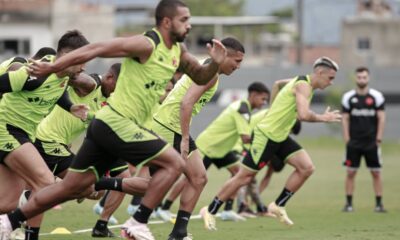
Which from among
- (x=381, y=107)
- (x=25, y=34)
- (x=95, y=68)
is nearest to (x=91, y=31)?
(x=25, y=34)

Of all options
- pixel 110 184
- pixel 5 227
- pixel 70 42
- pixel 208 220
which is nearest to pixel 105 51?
pixel 70 42

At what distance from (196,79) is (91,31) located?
202ft

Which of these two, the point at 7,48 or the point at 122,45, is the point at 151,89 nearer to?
the point at 122,45

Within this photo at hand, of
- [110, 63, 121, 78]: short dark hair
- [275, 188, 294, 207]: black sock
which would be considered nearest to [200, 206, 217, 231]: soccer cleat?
[275, 188, 294, 207]: black sock

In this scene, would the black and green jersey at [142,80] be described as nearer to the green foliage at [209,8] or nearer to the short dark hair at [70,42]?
the short dark hair at [70,42]

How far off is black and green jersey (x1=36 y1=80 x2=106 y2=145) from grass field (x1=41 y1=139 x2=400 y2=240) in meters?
1.28

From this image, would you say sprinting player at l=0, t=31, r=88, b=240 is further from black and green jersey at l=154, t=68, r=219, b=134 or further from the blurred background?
the blurred background

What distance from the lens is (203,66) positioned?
35.5 ft

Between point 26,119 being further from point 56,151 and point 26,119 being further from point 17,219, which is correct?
point 56,151

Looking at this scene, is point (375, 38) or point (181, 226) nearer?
point (181, 226)

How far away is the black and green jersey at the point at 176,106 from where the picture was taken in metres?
12.9

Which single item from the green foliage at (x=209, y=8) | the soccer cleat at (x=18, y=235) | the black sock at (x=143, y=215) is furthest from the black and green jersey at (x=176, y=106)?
the green foliage at (x=209, y=8)

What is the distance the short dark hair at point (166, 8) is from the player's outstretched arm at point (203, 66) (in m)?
0.51

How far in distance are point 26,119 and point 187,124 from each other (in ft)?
6.32
